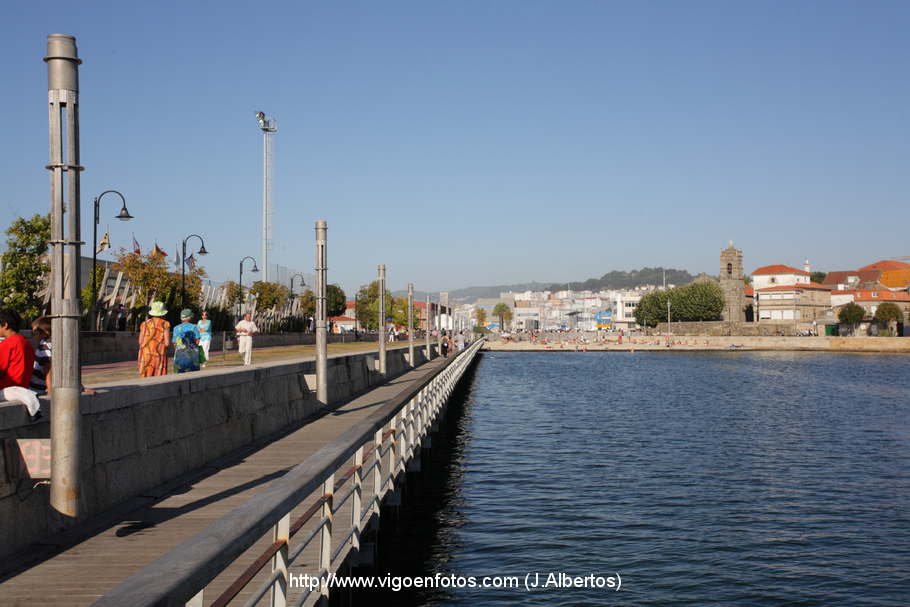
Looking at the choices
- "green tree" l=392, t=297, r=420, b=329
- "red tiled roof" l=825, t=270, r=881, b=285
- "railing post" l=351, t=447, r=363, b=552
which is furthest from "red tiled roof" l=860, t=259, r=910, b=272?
"railing post" l=351, t=447, r=363, b=552

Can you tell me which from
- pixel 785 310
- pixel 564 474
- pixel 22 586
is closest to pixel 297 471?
pixel 22 586

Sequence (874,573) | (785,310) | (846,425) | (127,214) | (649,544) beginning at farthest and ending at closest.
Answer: (785,310), (846,425), (127,214), (649,544), (874,573)

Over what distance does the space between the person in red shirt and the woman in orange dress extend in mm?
6098

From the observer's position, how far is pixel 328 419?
16.4m

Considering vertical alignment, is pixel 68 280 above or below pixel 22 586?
above

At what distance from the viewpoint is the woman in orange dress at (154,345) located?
1379 centimetres

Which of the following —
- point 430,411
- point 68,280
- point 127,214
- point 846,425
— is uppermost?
point 127,214

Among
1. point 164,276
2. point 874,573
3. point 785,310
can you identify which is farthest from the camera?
point 785,310

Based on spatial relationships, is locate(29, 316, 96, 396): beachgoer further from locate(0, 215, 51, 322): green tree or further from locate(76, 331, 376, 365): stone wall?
locate(0, 215, 51, 322): green tree

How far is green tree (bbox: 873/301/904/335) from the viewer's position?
455 ft

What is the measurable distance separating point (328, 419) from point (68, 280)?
385 inches

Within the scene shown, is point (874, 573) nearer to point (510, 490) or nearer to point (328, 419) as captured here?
point (510, 490)

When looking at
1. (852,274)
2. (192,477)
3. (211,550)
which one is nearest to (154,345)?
(192,477)

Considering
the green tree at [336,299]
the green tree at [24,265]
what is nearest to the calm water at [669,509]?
the green tree at [24,265]
